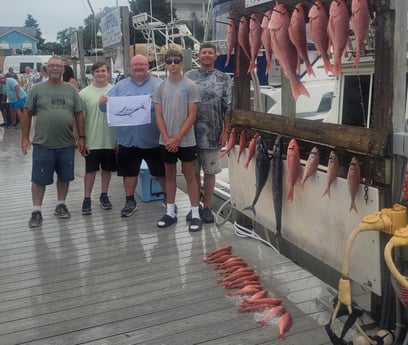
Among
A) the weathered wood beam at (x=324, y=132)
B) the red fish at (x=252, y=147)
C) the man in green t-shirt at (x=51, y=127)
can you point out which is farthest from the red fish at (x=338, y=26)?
the man in green t-shirt at (x=51, y=127)

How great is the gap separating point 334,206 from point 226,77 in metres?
2.22

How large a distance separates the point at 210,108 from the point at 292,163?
1654 mm

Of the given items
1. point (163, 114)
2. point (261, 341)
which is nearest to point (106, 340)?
point (261, 341)

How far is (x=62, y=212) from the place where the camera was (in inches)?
218

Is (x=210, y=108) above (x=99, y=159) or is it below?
above

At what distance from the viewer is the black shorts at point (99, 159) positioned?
5.61 meters

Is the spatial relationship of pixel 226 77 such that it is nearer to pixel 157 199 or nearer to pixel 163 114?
pixel 163 114

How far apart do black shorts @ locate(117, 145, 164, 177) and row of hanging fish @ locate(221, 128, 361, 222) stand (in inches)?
42.0

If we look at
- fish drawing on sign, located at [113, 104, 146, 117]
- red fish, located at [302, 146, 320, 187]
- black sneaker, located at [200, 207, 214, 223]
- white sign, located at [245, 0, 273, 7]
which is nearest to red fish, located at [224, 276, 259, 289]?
red fish, located at [302, 146, 320, 187]

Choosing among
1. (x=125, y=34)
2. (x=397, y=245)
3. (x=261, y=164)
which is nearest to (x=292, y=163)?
(x=261, y=164)

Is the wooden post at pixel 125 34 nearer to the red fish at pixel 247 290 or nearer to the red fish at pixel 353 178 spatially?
the red fish at pixel 247 290

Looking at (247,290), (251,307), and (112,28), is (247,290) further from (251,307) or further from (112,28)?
(112,28)

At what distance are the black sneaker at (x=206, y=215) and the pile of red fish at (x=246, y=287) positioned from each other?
0.82 metres

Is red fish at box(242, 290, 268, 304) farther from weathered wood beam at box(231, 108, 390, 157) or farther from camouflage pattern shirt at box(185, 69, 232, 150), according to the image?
camouflage pattern shirt at box(185, 69, 232, 150)
